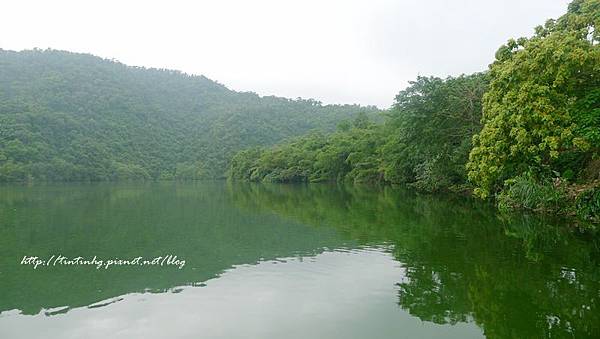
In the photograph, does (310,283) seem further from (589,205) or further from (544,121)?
(589,205)

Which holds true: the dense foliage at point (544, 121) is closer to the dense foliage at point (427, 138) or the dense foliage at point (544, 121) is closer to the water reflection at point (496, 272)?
the dense foliage at point (427, 138)

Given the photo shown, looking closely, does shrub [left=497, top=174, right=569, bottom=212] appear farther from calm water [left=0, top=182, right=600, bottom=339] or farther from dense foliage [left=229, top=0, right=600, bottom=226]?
calm water [left=0, top=182, right=600, bottom=339]

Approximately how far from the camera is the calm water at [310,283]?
8.20m

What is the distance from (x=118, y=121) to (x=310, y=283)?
391ft

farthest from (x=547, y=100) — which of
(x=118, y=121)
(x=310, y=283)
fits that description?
(x=118, y=121)

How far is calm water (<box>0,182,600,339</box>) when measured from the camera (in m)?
8.20

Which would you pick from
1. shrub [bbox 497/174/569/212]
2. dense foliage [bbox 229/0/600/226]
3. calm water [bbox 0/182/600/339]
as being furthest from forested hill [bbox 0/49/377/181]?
dense foliage [bbox 229/0/600/226]

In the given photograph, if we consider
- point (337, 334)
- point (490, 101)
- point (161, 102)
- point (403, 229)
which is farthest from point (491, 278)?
point (161, 102)

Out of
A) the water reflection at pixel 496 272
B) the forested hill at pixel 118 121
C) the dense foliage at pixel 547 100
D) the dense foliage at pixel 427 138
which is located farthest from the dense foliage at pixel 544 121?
the forested hill at pixel 118 121

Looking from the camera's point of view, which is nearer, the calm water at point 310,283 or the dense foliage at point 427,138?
the calm water at point 310,283

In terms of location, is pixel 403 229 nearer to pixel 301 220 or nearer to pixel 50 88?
pixel 301 220

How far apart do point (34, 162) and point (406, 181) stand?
6987 cm

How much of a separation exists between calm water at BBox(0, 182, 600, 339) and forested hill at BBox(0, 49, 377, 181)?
78.3 metres

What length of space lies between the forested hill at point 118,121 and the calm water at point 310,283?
78.3 m
